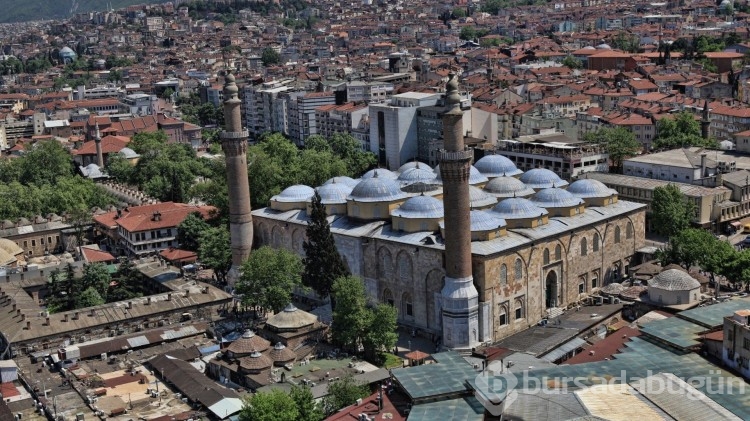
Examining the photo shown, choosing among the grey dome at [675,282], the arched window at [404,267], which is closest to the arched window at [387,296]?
the arched window at [404,267]

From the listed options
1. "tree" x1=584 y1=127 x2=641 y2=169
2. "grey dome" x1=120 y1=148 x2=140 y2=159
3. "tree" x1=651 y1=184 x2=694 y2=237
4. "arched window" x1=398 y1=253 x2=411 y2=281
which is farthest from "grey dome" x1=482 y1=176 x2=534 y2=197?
"grey dome" x1=120 y1=148 x2=140 y2=159

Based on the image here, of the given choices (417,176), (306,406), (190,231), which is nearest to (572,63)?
(417,176)

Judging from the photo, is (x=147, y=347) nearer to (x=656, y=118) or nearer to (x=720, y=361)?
(x=720, y=361)

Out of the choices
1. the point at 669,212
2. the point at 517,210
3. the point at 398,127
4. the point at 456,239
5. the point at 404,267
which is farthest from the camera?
the point at 398,127

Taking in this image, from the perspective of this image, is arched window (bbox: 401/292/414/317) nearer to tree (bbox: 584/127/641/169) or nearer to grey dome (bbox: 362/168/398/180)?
grey dome (bbox: 362/168/398/180)

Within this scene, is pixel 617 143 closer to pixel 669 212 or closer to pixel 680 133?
pixel 680 133
